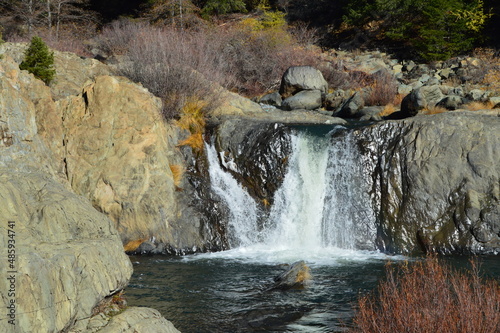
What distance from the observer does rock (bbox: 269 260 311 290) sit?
9.19 meters

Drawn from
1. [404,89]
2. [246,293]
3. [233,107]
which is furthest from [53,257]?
[404,89]

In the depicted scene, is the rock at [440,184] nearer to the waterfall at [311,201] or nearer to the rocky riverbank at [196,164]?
the rocky riverbank at [196,164]

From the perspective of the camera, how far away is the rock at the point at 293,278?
30.1 feet

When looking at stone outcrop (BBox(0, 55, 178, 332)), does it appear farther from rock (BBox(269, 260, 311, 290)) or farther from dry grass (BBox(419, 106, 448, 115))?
dry grass (BBox(419, 106, 448, 115))

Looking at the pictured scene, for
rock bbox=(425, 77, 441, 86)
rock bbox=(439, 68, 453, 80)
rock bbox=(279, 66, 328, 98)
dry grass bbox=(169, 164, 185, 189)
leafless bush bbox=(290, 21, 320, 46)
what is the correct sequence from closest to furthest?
dry grass bbox=(169, 164, 185, 189), rock bbox=(279, 66, 328, 98), rock bbox=(425, 77, 441, 86), rock bbox=(439, 68, 453, 80), leafless bush bbox=(290, 21, 320, 46)

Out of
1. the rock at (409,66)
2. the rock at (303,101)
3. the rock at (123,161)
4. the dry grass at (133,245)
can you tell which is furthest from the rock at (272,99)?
the dry grass at (133,245)

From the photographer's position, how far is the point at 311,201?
13281 mm

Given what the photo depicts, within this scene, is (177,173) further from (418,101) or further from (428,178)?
(418,101)

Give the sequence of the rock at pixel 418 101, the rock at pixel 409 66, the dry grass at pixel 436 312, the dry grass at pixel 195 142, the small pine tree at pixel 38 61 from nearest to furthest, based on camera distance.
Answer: the dry grass at pixel 436 312
the small pine tree at pixel 38 61
the dry grass at pixel 195 142
the rock at pixel 418 101
the rock at pixel 409 66

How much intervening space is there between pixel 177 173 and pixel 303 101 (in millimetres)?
7732

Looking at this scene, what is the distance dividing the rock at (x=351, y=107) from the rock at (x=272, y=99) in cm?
237

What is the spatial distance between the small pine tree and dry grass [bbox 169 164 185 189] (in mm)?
3574

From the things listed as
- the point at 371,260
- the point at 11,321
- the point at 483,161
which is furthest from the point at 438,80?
the point at 11,321

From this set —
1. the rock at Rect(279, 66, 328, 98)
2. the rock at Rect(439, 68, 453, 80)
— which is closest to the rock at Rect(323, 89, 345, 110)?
the rock at Rect(279, 66, 328, 98)
